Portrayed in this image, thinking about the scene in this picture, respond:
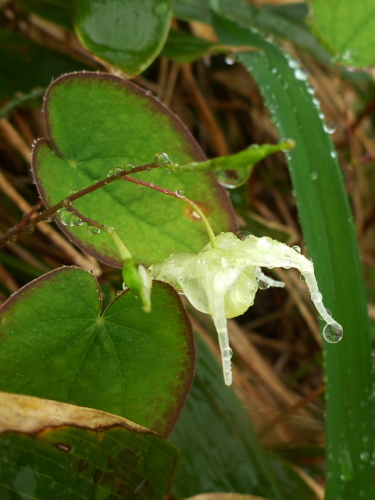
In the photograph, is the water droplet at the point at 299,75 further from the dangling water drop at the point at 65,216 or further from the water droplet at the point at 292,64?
the dangling water drop at the point at 65,216

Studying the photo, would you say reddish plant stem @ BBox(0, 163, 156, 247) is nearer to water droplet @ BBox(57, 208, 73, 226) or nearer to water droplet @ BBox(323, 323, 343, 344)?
water droplet @ BBox(57, 208, 73, 226)

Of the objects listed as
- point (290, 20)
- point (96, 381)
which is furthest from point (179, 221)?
point (290, 20)

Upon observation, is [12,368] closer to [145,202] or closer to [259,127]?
[145,202]

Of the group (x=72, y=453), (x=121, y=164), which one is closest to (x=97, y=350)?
(x=72, y=453)

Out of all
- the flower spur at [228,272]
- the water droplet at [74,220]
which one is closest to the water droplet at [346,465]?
the flower spur at [228,272]

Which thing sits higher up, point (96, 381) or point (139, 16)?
point (139, 16)

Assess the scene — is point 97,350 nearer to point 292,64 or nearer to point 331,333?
point 331,333
